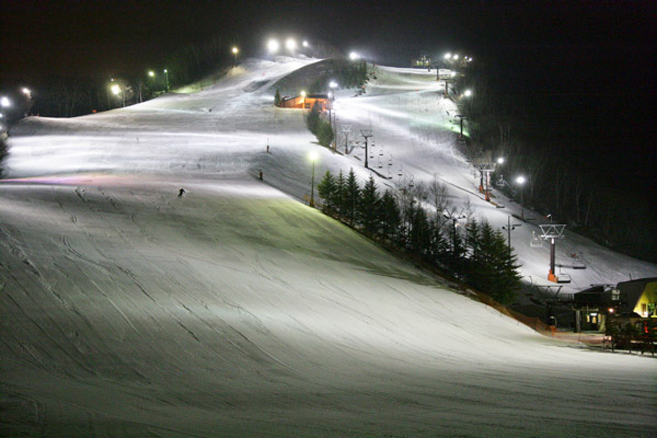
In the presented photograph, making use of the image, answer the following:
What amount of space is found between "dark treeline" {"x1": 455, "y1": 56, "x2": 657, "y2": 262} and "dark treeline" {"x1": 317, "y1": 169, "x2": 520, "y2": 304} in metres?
28.1

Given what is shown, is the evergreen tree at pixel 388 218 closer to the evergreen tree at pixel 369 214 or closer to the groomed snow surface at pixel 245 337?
the evergreen tree at pixel 369 214

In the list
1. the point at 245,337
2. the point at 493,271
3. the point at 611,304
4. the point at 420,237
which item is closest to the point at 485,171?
the point at 420,237

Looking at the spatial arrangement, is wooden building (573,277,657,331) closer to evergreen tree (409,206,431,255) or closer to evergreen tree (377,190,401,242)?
evergreen tree (409,206,431,255)

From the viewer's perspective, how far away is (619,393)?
10.2 meters

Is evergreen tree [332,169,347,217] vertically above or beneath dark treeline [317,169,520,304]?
above

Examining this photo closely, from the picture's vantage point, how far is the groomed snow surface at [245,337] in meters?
8.00

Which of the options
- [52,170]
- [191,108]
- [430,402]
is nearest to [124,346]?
[430,402]

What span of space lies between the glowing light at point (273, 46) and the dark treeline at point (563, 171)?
53.0 m

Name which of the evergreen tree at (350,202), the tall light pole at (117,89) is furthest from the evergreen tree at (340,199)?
the tall light pole at (117,89)

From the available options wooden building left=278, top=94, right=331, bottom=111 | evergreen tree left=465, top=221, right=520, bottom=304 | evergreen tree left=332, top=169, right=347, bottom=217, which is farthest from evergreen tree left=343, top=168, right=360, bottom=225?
wooden building left=278, top=94, right=331, bottom=111

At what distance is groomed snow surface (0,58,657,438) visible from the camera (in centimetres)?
800

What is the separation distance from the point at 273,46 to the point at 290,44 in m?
6.24

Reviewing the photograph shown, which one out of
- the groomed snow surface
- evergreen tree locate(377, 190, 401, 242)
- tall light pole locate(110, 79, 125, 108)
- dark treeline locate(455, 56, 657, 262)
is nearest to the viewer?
the groomed snow surface

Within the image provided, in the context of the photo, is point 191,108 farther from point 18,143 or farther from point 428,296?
point 428,296
